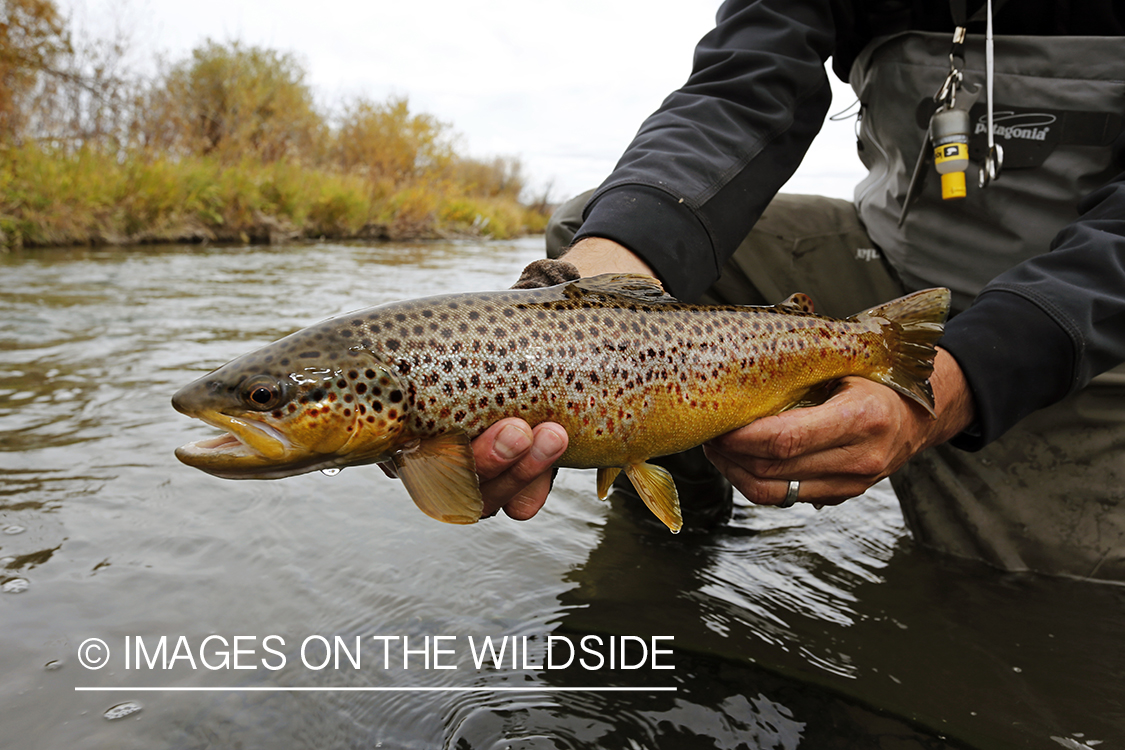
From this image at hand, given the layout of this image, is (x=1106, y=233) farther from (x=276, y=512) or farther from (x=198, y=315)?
(x=198, y=315)

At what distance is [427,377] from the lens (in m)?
1.88

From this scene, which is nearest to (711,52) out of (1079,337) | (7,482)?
(1079,337)

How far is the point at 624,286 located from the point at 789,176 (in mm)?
1230

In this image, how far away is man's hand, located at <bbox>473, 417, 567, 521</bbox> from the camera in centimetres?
188

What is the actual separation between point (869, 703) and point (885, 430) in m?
0.81

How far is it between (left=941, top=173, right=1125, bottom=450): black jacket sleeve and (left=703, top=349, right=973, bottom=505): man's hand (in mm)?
71

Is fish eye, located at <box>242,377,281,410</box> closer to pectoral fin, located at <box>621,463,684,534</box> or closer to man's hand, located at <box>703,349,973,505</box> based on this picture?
pectoral fin, located at <box>621,463,684,534</box>

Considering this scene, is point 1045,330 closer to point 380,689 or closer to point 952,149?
point 952,149

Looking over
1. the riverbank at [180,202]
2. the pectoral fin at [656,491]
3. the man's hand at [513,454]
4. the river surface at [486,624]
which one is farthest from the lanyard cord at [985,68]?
the riverbank at [180,202]

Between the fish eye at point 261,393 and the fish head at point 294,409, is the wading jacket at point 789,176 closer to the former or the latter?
the fish head at point 294,409

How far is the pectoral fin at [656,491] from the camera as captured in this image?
7.19 ft

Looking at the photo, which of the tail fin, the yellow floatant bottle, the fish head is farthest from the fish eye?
the yellow floatant bottle

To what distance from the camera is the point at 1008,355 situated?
221 centimetres

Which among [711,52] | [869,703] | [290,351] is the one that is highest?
[711,52]
